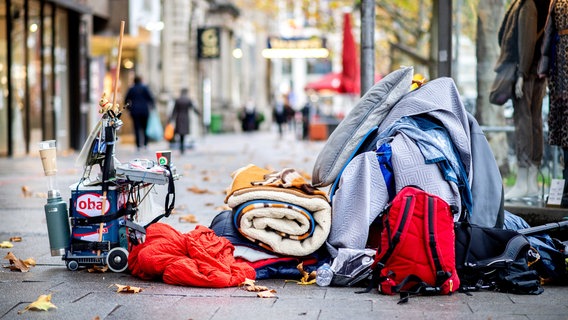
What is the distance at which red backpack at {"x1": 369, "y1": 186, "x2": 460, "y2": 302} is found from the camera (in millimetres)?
5480

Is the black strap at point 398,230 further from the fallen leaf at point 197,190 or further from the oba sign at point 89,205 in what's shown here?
the fallen leaf at point 197,190

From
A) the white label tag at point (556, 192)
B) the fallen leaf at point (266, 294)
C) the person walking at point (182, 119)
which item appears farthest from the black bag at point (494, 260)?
the person walking at point (182, 119)

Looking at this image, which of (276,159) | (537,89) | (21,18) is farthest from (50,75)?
(537,89)

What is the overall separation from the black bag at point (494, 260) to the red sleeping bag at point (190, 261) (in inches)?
51.3

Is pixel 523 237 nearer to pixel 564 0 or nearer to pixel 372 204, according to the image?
pixel 372 204

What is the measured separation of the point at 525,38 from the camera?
812cm

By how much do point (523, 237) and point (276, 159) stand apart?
1466 centimetres

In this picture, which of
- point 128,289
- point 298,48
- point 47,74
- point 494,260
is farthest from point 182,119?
point 494,260

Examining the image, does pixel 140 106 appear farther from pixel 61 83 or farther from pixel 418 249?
pixel 418 249

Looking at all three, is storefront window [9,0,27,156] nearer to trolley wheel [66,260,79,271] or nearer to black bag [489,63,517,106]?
black bag [489,63,517,106]

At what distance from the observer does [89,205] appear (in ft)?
20.6

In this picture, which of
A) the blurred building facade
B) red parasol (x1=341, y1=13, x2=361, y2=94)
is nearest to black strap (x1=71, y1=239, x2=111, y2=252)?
the blurred building facade

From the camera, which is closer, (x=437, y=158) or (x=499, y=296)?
(x=499, y=296)

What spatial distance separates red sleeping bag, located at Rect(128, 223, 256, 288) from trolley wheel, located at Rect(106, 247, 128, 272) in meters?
0.09
